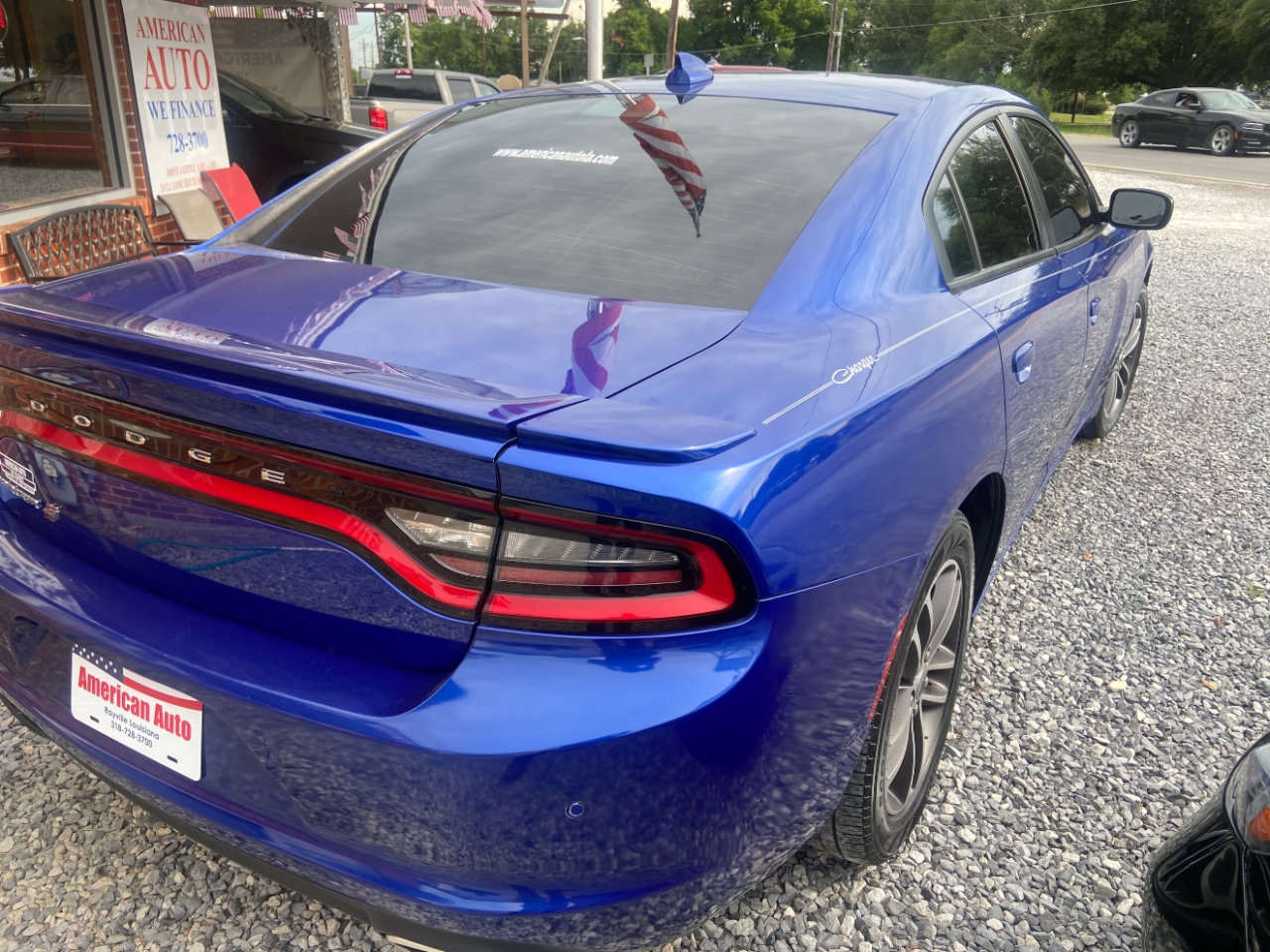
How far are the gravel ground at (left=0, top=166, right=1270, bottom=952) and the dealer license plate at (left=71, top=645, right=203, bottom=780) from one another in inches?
20.4

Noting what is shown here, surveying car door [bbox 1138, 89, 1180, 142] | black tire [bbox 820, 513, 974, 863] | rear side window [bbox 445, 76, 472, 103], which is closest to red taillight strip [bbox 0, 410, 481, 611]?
black tire [bbox 820, 513, 974, 863]

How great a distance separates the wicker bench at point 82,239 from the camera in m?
4.71

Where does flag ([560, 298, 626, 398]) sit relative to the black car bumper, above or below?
above

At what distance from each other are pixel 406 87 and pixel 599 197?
15.3 m

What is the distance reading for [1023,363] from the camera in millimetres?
2463

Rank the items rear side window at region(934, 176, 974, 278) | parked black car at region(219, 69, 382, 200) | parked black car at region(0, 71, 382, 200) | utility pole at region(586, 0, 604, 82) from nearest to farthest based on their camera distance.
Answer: rear side window at region(934, 176, 974, 278)
parked black car at region(0, 71, 382, 200)
parked black car at region(219, 69, 382, 200)
utility pole at region(586, 0, 604, 82)

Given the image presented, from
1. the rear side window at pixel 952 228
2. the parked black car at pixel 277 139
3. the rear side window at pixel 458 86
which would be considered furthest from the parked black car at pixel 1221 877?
the rear side window at pixel 458 86

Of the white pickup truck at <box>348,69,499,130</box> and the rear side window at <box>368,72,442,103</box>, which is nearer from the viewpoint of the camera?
the white pickup truck at <box>348,69,499,130</box>

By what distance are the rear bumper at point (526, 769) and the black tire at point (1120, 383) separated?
3.69 meters

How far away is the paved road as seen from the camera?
18375 millimetres

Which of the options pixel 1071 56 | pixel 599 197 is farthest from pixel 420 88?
pixel 1071 56

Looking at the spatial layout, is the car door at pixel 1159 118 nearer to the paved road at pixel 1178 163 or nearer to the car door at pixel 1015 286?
the paved road at pixel 1178 163

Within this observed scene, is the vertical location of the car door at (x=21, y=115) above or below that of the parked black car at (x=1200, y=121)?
above

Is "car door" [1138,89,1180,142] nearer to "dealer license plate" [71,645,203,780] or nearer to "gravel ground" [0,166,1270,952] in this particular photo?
"gravel ground" [0,166,1270,952]
